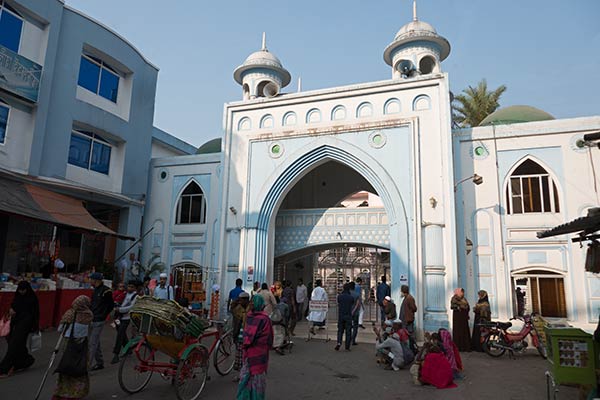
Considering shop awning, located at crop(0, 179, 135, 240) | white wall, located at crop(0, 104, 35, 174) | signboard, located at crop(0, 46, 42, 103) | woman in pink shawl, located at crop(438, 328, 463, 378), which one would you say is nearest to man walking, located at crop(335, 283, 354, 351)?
woman in pink shawl, located at crop(438, 328, 463, 378)

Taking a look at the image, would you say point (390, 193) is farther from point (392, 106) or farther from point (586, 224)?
point (586, 224)

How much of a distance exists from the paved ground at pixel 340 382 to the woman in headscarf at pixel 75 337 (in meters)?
0.60

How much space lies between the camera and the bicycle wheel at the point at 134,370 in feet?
18.9

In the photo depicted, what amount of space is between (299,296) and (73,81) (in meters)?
A: 9.88

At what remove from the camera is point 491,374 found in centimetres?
768

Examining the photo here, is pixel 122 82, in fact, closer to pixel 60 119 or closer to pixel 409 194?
pixel 60 119

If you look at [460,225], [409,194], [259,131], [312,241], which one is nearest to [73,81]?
[259,131]

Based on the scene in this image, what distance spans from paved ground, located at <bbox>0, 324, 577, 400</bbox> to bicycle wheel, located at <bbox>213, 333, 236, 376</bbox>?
0.59 feet

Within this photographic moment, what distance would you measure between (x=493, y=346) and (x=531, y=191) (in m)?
5.13

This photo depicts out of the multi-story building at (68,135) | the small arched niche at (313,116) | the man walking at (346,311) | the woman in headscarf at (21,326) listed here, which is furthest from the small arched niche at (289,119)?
the woman in headscarf at (21,326)

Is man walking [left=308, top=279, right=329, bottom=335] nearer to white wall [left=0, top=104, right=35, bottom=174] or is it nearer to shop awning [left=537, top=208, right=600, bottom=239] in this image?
shop awning [left=537, top=208, right=600, bottom=239]

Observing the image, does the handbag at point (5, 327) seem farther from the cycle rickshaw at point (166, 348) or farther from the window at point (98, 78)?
the window at point (98, 78)

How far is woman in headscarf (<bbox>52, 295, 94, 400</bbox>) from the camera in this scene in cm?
509

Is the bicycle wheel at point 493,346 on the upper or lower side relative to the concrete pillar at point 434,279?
lower
